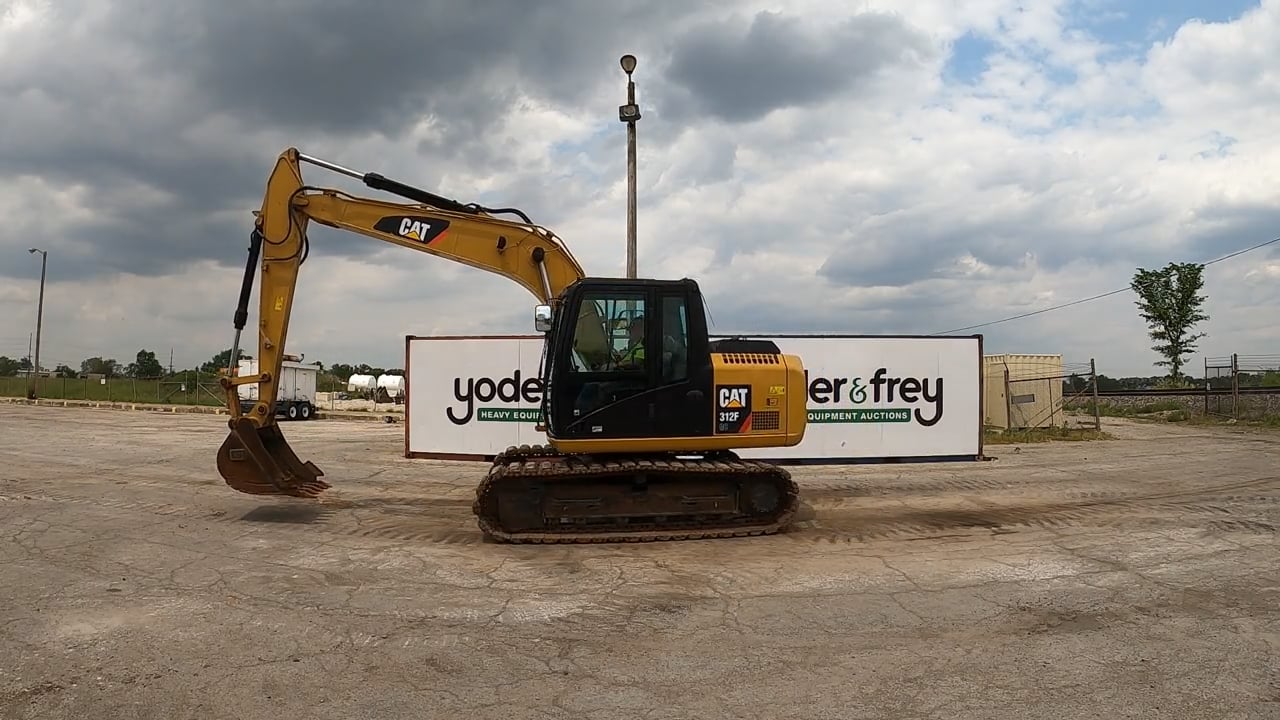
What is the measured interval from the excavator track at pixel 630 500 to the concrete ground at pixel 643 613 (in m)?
0.26

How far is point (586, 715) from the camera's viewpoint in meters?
4.18

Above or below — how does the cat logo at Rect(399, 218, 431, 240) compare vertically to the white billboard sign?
above

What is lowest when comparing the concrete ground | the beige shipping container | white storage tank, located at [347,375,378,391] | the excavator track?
the concrete ground

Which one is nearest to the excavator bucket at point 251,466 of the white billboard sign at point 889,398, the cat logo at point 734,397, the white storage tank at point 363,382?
the cat logo at point 734,397

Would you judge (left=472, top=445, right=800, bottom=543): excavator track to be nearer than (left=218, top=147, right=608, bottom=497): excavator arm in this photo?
Yes

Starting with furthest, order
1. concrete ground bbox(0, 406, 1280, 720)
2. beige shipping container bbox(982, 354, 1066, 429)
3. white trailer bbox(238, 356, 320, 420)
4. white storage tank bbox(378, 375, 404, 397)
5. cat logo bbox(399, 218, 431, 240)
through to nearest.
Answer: white storage tank bbox(378, 375, 404, 397) < white trailer bbox(238, 356, 320, 420) < beige shipping container bbox(982, 354, 1066, 429) < cat logo bbox(399, 218, 431, 240) < concrete ground bbox(0, 406, 1280, 720)

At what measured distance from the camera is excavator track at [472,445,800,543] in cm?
822

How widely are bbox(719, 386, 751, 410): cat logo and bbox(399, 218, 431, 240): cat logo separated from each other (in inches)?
161

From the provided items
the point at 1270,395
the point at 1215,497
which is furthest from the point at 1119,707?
the point at 1270,395

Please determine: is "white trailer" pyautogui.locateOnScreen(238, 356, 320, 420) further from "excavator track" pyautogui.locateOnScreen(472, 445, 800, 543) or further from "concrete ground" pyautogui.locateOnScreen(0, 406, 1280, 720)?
"excavator track" pyautogui.locateOnScreen(472, 445, 800, 543)

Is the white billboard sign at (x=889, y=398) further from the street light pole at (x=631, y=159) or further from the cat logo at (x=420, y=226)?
the cat logo at (x=420, y=226)

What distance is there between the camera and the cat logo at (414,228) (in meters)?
9.67

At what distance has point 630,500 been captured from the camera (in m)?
8.38

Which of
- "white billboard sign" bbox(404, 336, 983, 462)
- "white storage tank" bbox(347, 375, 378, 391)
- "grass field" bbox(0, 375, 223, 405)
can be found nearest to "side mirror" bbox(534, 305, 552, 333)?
"white billboard sign" bbox(404, 336, 983, 462)
